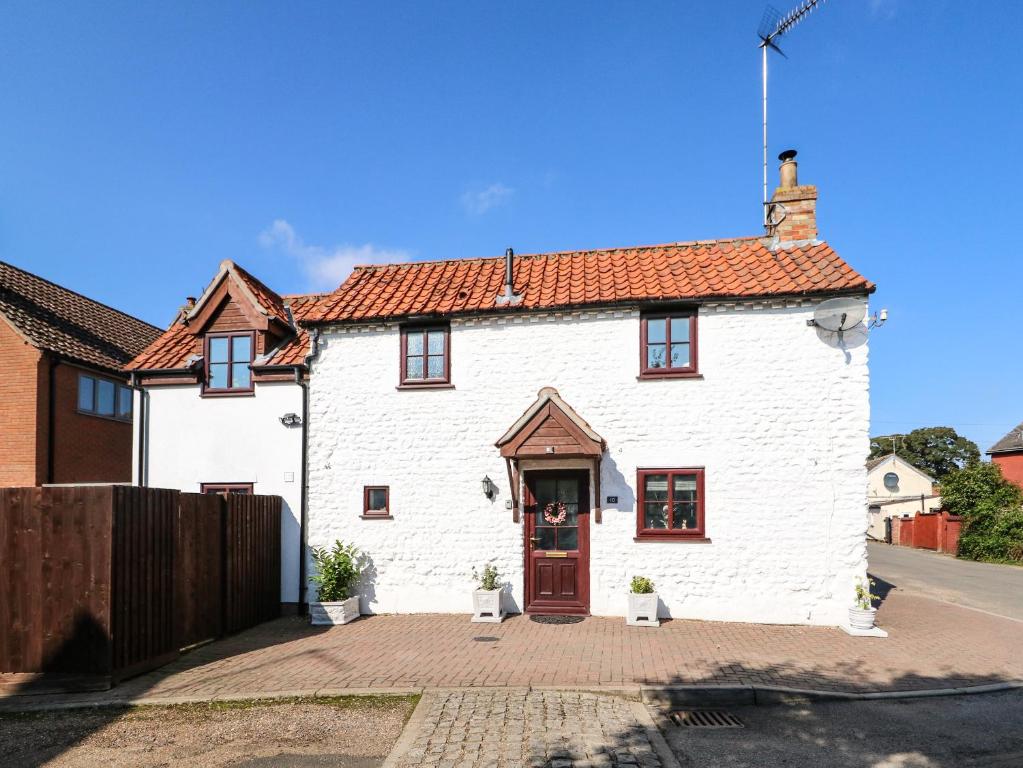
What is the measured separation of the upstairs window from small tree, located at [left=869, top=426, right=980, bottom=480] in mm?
77176

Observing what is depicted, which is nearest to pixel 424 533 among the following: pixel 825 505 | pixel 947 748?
pixel 825 505

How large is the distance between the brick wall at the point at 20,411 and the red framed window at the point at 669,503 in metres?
15.6

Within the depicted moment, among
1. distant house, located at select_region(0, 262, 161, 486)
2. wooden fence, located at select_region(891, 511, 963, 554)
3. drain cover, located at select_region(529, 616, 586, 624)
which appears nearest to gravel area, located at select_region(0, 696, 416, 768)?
drain cover, located at select_region(529, 616, 586, 624)

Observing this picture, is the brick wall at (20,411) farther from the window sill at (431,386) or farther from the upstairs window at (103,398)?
the window sill at (431,386)

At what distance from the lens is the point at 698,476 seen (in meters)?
11.5

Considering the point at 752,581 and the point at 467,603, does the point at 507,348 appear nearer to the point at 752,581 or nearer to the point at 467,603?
the point at 467,603

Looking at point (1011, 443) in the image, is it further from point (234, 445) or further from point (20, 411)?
A: point (20, 411)

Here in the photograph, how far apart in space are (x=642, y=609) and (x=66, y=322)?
19.1m

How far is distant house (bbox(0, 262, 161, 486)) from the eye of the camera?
1608 cm

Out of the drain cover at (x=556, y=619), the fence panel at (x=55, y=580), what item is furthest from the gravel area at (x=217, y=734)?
the drain cover at (x=556, y=619)

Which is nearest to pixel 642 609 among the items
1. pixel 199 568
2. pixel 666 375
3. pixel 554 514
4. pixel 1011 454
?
pixel 554 514

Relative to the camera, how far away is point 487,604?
1147cm

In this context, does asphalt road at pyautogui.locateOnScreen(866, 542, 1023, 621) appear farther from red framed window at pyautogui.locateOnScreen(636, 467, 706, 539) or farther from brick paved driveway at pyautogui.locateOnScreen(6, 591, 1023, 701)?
red framed window at pyautogui.locateOnScreen(636, 467, 706, 539)

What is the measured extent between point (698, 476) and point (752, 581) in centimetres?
A: 212
